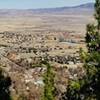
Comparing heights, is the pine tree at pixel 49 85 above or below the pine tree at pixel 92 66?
below

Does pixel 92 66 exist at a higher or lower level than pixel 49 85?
higher

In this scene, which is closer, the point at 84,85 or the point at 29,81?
the point at 84,85

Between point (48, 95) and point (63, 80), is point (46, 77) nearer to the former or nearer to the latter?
point (48, 95)

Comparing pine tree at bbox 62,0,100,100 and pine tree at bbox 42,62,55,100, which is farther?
pine tree at bbox 42,62,55,100

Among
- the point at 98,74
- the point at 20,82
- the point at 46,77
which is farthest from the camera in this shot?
the point at 20,82

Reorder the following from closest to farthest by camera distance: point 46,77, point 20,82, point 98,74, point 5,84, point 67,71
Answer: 1. point 98,74
2. point 5,84
3. point 46,77
4. point 20,82
5. point 67,71

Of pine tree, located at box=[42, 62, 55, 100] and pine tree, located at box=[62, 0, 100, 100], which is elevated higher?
pine tree, located at box=[62, 0, 100, 100]

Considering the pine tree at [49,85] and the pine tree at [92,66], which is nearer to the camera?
the pine tree at [92,66]

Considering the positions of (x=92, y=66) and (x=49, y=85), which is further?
(x=49, y=85)

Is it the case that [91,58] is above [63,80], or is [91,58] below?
above

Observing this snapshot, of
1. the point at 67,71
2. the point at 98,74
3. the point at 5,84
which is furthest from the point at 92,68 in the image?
the point at 67,71

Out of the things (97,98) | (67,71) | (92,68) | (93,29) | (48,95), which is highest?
(93,29)
